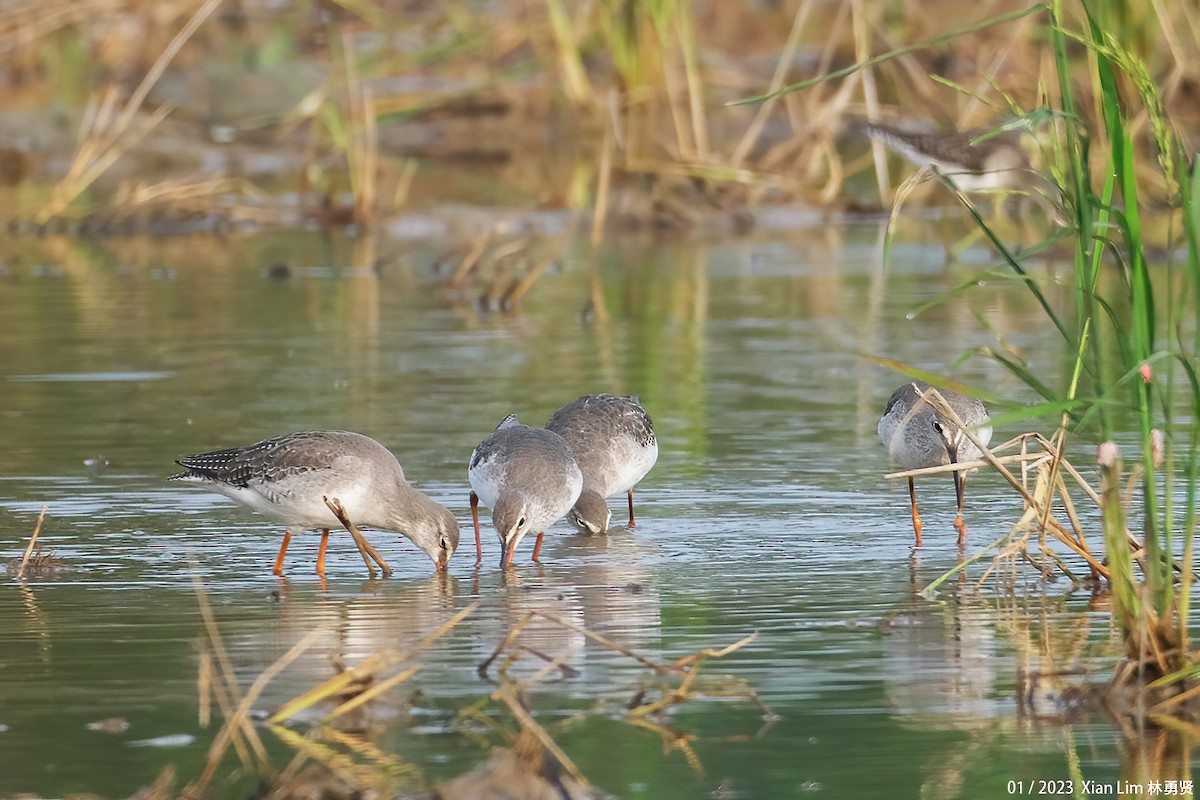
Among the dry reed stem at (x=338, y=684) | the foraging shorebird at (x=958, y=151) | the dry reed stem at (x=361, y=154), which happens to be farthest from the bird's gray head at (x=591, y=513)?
the dry reed stem at (x=361, y=154)

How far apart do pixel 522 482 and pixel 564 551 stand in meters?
0.63

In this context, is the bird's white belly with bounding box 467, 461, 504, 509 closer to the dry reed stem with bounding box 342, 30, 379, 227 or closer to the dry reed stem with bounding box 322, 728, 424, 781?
the dry reed stem with bounding box 322, 728, 424, 781

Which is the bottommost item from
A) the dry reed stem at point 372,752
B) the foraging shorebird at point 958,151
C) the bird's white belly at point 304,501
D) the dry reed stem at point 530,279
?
the dry reed stem at point 372,752

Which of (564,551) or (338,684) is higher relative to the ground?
(338,684)

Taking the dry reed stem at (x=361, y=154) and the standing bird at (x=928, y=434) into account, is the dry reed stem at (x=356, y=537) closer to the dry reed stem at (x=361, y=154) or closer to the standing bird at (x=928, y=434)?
the standing bird at (x=928, y=434)

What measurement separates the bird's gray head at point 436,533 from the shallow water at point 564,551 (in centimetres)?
11

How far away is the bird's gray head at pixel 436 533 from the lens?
806cm

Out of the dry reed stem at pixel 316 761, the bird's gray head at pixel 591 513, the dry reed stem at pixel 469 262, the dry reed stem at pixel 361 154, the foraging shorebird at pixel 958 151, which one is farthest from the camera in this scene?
the dry reed stem at pixel 361 154

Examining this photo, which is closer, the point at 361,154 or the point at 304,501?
the point at 304,501

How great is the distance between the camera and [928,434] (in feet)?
29.9

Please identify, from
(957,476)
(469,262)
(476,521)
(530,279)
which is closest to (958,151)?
(469,262)

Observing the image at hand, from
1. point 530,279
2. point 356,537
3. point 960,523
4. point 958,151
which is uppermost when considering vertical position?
point 958,151

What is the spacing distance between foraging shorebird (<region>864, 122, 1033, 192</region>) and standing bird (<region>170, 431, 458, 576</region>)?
34.9ft

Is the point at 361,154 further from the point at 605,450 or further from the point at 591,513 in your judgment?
the point at 591,513
